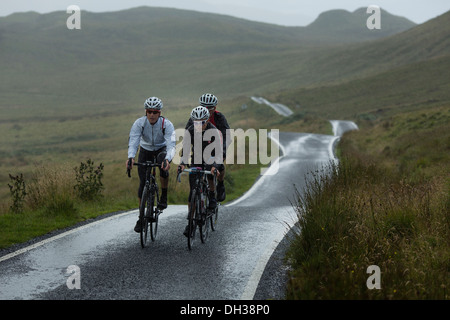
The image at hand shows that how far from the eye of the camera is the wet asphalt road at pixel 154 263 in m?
5.79

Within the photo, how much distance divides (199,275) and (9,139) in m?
66.6

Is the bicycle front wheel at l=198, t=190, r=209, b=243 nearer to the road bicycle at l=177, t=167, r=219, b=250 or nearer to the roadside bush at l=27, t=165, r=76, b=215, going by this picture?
the road bicycle at l=177, t=167, r=219, b=250

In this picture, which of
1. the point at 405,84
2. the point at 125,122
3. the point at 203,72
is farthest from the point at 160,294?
the point at 203,72

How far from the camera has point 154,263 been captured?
700cm

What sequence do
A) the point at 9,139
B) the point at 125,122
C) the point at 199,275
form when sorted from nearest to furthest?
the point at 199,275, the point at 9,139, the point at 125,122

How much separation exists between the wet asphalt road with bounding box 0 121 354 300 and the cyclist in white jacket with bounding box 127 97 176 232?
3.51 ft

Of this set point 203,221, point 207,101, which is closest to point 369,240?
point 203,221

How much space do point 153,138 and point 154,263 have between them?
2257 millimetres

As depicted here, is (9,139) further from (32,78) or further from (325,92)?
(32,78)

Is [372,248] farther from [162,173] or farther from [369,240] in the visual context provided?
[162,173]

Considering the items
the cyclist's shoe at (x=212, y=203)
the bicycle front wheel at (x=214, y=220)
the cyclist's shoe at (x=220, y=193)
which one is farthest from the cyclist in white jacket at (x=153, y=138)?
the cyclist's shoe at (x=220, y=193)

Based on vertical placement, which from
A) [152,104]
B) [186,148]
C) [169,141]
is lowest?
[186,148]

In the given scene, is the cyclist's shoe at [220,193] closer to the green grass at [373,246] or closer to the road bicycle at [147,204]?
the road bicycle at [147,204]

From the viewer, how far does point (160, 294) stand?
5.69 metres
